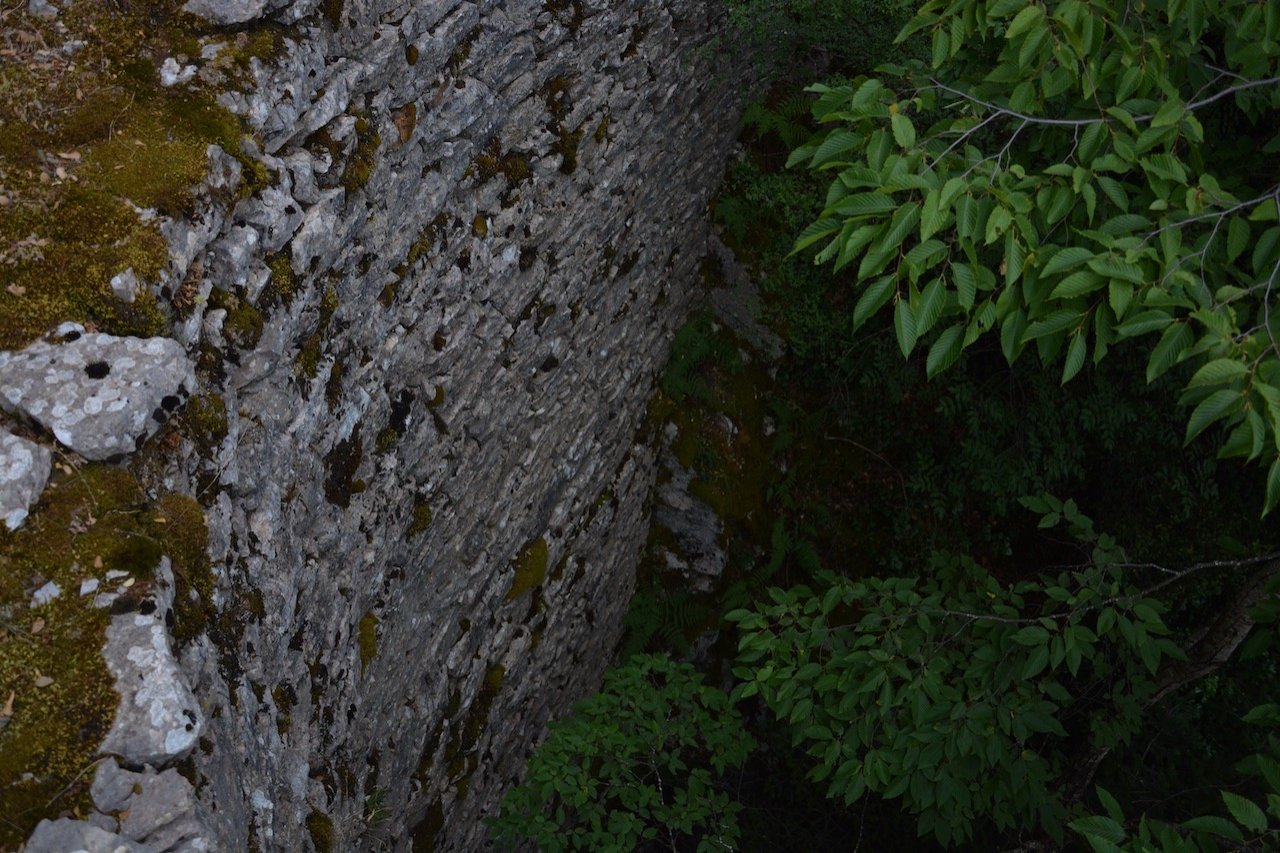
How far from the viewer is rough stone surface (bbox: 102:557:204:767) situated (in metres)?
1.79

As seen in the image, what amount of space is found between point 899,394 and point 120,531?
244 inches

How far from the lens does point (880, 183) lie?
2377 mm

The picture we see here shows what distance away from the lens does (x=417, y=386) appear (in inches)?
139

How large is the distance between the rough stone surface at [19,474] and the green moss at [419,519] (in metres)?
1.73

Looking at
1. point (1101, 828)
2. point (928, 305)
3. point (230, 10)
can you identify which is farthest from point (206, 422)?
point (1101, 828)

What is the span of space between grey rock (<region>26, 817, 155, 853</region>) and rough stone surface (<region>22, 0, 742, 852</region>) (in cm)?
21

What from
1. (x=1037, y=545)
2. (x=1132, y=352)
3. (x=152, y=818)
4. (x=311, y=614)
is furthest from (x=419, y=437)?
(x=1037, y=545)

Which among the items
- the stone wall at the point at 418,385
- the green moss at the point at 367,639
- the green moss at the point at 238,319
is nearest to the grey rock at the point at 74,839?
the stone wall at the point at 418,385

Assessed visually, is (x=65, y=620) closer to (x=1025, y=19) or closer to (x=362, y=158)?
(x=362, y=158)

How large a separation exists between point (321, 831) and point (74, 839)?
1.50 metres

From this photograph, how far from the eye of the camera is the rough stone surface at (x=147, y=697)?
1.79 meters

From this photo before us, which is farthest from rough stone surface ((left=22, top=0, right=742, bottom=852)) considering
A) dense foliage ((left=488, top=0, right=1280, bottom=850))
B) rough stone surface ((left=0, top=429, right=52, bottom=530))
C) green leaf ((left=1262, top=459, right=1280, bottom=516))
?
green leaf ((left=1262, top=459, right=1280, bottom=516))

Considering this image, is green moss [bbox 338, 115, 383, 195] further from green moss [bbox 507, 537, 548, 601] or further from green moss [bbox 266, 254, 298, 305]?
green moss [bbox 507, 537, 548, 601]

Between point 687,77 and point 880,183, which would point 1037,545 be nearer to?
point 687,77
